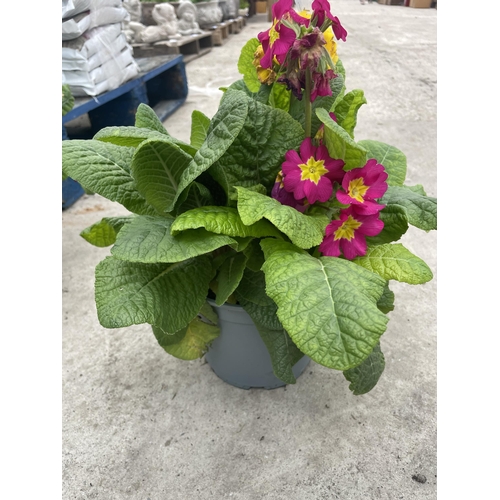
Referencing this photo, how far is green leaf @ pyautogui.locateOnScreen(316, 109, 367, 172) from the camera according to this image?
32.8 inches

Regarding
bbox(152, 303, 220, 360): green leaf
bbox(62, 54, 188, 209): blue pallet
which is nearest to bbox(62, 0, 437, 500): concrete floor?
bbox(152, 303, 220, 360): green leaf

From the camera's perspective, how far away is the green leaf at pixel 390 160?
1.23 m

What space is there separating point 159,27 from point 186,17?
77 cm

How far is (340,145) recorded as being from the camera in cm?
90

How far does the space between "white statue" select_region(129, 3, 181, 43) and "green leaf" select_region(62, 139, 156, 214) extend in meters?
3.77

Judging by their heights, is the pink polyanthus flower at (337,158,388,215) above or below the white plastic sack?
below

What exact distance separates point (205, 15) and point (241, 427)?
6174 mm

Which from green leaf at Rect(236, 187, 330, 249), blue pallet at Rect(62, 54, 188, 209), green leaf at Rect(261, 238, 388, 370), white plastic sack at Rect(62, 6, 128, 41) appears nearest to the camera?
green leaf at Rect(261, 238, 388, 370)

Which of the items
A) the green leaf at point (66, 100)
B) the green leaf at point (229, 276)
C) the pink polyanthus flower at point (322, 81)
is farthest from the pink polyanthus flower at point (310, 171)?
the green leaf at point (66, 100)

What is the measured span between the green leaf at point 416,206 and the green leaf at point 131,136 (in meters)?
0.54

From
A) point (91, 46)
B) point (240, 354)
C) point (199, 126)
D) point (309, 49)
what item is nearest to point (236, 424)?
point (240, 354)

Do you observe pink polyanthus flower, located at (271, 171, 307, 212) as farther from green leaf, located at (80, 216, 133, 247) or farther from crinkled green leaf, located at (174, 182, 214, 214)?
green leaf, located at (80, 216, 133, 247)

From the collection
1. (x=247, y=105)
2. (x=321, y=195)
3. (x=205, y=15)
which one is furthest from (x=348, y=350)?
(x=205, y=15)

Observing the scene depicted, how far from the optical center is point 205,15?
19.6ft
